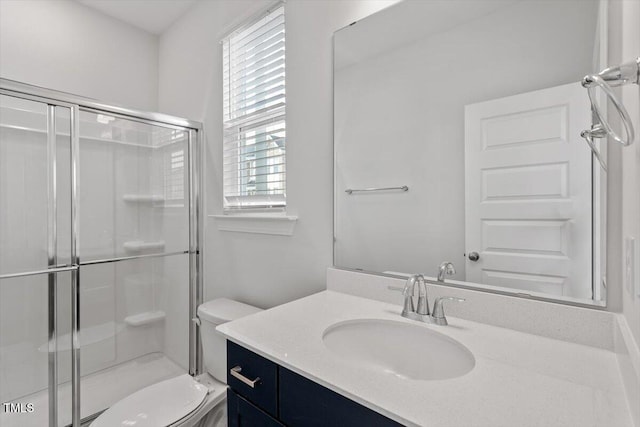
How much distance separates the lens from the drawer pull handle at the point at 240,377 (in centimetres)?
84

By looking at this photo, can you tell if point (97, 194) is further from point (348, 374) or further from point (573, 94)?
point (573, 94)

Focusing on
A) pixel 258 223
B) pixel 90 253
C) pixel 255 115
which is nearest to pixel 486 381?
pixel 258 223

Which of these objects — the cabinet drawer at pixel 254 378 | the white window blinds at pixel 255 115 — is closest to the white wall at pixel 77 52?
the white window blinds at pixel 255 115

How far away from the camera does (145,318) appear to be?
6.58 feet

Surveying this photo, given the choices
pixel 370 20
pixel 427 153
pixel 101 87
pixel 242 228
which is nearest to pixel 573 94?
pixel 427 153

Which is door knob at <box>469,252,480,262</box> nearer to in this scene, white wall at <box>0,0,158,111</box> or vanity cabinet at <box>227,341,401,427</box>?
vanity cabinet at <box>227,341,401,427</box>

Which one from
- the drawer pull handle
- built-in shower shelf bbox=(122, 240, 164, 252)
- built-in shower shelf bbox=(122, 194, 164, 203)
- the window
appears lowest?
the drawer pull handle

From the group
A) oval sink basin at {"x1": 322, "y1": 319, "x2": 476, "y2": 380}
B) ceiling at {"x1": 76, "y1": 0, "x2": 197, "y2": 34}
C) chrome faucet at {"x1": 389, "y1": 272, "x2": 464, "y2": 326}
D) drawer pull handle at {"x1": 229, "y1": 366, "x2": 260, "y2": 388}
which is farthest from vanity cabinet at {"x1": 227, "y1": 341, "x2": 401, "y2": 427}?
ceiling at {"x1": 76, "y1": 0, "x2": 197, "y2": 34}

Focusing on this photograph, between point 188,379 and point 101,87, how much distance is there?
6.88 ft

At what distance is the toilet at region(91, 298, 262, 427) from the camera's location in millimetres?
1255

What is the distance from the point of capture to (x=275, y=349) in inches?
31.6

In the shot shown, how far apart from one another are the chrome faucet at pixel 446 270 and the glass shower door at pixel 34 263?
5.69 ft

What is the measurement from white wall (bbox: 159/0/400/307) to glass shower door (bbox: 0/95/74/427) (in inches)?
30.0

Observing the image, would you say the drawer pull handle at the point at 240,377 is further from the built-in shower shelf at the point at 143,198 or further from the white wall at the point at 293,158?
the built-in shower shelf at the point at 143,198
